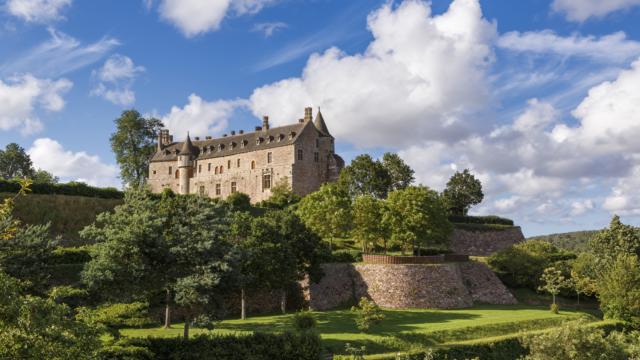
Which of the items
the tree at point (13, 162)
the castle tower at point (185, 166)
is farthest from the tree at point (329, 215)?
the tree at point (13, 162)

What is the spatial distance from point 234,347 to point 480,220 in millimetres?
56457

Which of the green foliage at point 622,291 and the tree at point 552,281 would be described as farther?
the tree at point 552,281

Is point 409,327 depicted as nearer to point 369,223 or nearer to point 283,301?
point 283,301

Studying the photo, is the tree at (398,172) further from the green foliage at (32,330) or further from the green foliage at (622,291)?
the green foliage at (32,330)

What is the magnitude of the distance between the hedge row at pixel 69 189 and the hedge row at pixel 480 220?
139 ft

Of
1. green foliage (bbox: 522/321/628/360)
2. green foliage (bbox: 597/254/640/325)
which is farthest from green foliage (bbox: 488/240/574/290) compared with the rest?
green foliage (bbox: 522/321/628/360)

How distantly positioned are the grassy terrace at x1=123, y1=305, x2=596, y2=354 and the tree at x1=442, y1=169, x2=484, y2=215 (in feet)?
123

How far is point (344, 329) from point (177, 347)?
12.2m

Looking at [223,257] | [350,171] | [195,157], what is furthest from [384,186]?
[223,257]

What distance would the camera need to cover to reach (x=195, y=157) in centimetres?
9100

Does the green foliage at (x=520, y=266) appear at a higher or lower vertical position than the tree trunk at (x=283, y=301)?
higher

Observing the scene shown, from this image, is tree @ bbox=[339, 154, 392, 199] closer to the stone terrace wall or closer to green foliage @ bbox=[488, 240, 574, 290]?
the stone terrace wall

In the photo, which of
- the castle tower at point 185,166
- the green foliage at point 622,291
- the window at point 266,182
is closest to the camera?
the green foliage at point 622,291

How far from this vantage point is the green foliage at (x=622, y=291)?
1737 inches
